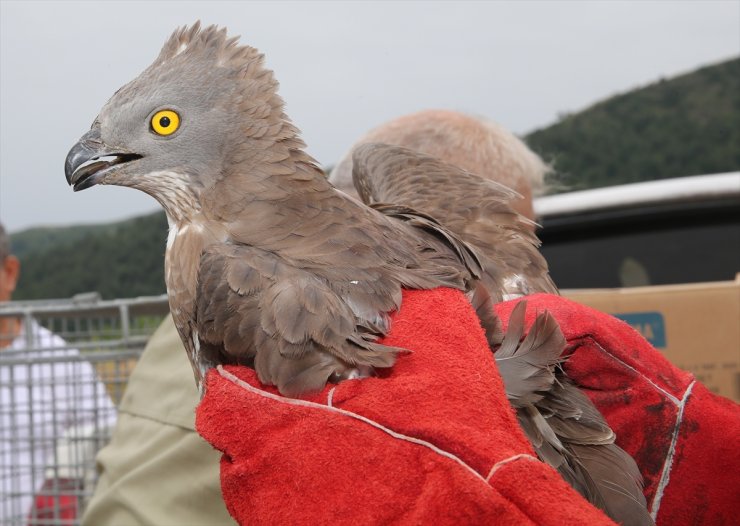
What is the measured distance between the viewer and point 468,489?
1213 millimetres

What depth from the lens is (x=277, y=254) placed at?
1.54m

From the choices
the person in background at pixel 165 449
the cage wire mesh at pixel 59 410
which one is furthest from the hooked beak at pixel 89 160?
the cage wire mesh at pixel 59 410

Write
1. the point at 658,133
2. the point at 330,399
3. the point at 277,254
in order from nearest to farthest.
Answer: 1. the point at 330,399
2. the point at 277,254
3. the point at 658,133

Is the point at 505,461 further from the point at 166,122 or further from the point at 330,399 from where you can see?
the point at 166,122

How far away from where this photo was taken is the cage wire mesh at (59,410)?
316cm

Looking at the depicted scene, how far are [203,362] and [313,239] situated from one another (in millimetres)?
301

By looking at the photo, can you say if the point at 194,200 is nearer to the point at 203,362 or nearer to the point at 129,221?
the point at 203,362

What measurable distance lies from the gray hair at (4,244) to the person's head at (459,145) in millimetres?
2372

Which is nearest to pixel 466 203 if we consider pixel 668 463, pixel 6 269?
pixel 668 463

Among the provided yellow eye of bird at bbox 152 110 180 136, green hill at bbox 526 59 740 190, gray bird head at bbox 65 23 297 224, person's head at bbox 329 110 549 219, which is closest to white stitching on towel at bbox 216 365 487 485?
gray bird head at bbox 65 23 297 224

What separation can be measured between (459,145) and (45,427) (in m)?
A: 1.84

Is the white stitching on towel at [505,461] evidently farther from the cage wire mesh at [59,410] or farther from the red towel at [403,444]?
the cage wire mesh at [59,410]

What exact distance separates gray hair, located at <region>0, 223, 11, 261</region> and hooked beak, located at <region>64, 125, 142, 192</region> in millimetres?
3073

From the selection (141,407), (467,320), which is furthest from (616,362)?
(141,407)
